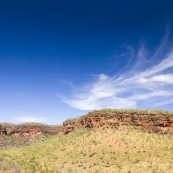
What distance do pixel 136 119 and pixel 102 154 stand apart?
1122cm

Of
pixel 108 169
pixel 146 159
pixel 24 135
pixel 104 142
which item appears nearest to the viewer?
pixel 108 169

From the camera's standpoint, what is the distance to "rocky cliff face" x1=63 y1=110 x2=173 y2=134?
38.3 m

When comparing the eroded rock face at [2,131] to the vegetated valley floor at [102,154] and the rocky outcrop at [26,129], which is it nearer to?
the rocky outcrop at [26,129]

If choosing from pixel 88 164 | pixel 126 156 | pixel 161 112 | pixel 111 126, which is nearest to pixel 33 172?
pixel 88 164

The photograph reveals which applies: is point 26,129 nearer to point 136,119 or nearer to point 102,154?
point 136,119

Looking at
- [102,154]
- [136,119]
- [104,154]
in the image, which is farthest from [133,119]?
[102,154]

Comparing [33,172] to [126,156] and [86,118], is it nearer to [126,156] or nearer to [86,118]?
[126,156]

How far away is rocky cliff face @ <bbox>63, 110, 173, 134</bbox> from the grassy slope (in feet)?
4.64

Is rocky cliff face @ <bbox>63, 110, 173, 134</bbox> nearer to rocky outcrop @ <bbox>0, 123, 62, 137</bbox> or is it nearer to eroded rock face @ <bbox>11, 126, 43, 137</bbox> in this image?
eroded rock face @ <bbox>11, 126, 43, 137</bbox>

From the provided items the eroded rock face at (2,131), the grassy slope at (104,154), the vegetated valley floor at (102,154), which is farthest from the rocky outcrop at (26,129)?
the grassy slope at (104,154)

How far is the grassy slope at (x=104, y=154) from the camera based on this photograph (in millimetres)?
26234

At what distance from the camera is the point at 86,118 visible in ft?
144

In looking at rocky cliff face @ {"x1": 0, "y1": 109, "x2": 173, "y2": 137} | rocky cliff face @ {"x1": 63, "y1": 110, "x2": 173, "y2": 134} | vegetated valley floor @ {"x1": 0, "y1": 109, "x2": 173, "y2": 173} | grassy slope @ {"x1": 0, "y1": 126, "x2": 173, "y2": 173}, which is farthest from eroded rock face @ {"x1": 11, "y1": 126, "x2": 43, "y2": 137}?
rocky cliff face @ {"x1": 63, "y1": 110, "x2": 173, "y2": 134}

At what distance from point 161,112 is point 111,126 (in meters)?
8.80
